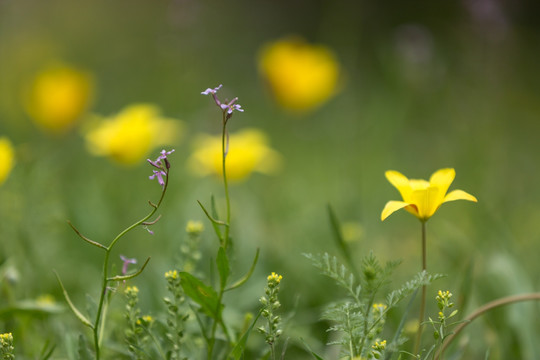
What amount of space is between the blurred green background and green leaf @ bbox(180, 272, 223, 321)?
0.12m

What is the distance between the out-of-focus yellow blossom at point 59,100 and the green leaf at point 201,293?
1.69 metres

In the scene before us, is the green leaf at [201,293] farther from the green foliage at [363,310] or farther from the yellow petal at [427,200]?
the yellow petal at [427,200]

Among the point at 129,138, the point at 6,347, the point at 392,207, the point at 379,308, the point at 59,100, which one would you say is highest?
the point at 59,100

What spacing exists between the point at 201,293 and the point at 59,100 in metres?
1.75

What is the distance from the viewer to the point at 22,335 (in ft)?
3.46

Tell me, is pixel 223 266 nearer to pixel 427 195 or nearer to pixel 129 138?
pixel 427 195

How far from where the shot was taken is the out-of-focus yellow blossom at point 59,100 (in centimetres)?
231

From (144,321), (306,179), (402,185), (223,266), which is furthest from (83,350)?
(306,179)

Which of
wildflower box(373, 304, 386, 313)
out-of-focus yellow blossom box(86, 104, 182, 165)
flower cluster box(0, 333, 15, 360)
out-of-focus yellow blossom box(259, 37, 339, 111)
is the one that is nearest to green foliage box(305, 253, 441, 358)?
wildflower box(373, 304, 386, 313)

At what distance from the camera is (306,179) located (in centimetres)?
293

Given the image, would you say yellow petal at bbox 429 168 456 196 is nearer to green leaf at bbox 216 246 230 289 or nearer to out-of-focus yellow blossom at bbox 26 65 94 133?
green leaf at bbox 216 246 230 289

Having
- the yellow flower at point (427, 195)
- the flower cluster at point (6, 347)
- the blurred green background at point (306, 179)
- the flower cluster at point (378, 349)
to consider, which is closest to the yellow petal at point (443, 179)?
the yellow flower at point (427, 195)

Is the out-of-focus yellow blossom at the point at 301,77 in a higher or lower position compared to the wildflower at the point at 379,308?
higher

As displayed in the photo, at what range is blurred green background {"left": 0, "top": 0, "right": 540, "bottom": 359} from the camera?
1371mm
